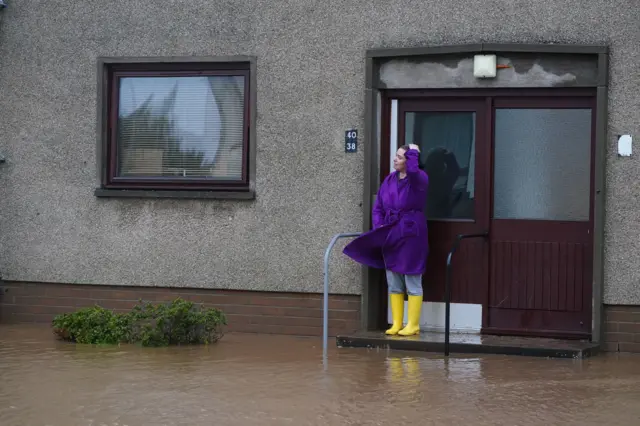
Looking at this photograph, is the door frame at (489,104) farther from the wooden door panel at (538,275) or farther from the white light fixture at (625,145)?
the white light fixture at (625,145)

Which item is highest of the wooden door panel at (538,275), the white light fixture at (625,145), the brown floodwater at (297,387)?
the white light fixture at (625,145)

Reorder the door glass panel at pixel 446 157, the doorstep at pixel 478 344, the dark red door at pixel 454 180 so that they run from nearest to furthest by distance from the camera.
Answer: the doorstep at pixel 478 344
the dark red door at pixel 454 180
the door glass panel at pixel 446 157

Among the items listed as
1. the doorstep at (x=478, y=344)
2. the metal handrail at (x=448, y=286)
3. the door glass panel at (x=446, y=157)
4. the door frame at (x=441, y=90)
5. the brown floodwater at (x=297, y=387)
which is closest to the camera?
the brown floodwater at (x=297, y=387)

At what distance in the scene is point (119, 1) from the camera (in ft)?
39.6

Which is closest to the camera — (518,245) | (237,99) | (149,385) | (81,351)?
(149,385)

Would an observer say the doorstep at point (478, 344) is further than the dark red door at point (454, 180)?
No

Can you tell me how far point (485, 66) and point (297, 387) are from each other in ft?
12.8

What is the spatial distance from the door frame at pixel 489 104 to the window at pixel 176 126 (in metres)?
1.42

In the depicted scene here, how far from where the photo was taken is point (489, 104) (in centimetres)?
1103

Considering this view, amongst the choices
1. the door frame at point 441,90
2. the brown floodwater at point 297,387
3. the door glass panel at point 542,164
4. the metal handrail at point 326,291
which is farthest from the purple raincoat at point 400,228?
the brown floodwater at point 297,387

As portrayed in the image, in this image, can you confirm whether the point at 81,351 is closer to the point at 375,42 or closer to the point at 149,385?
the point at 149,385

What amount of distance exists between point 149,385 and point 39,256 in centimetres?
435

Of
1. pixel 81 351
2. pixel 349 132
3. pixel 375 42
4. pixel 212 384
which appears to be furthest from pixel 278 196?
pixel 212 384

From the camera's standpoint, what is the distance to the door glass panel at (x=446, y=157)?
36.8ft
